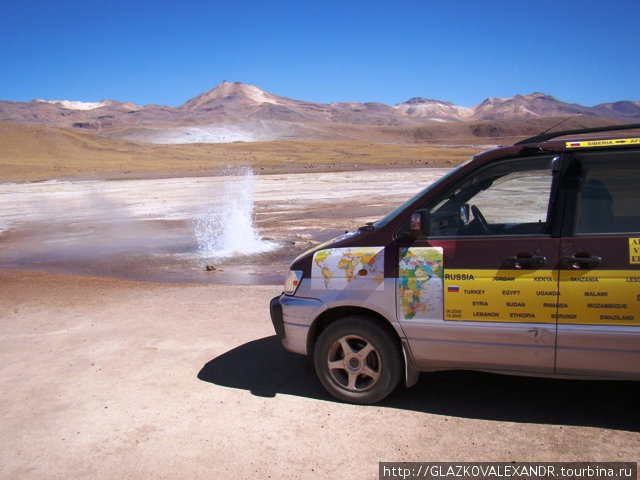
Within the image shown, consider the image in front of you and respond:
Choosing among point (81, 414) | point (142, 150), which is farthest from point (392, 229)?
point (142, 150)

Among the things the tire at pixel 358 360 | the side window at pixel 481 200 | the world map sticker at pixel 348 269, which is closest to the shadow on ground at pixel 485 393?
the tire at pixel 358 360

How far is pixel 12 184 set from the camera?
3566 centimetres

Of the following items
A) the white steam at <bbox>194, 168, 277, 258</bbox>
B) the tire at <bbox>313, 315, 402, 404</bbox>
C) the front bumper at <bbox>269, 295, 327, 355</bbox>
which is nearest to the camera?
the tire at <bbox>313, 315, 402, 404</bbox>

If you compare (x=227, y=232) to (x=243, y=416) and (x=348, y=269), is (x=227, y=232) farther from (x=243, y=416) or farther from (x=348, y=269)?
(x=348, y=269)

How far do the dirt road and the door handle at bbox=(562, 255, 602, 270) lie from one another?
3.67 ft

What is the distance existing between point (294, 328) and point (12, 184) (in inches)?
1438

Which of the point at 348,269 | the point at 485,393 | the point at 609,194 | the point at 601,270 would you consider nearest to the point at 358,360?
the point at 348,269

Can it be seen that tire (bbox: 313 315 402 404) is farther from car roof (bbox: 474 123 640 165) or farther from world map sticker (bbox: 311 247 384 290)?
car roof (bbox: 474 123 640 165)

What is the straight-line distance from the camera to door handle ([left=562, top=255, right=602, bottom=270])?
3695 millimetres

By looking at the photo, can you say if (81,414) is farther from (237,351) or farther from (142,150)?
(142,150)

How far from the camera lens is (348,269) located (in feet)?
14.0

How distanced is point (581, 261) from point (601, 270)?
0.13 metres

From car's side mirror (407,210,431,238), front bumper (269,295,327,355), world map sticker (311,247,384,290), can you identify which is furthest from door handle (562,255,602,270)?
front bumper (269,295,327,355)

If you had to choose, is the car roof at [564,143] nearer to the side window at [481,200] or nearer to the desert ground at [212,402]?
the side window at [481,200]
